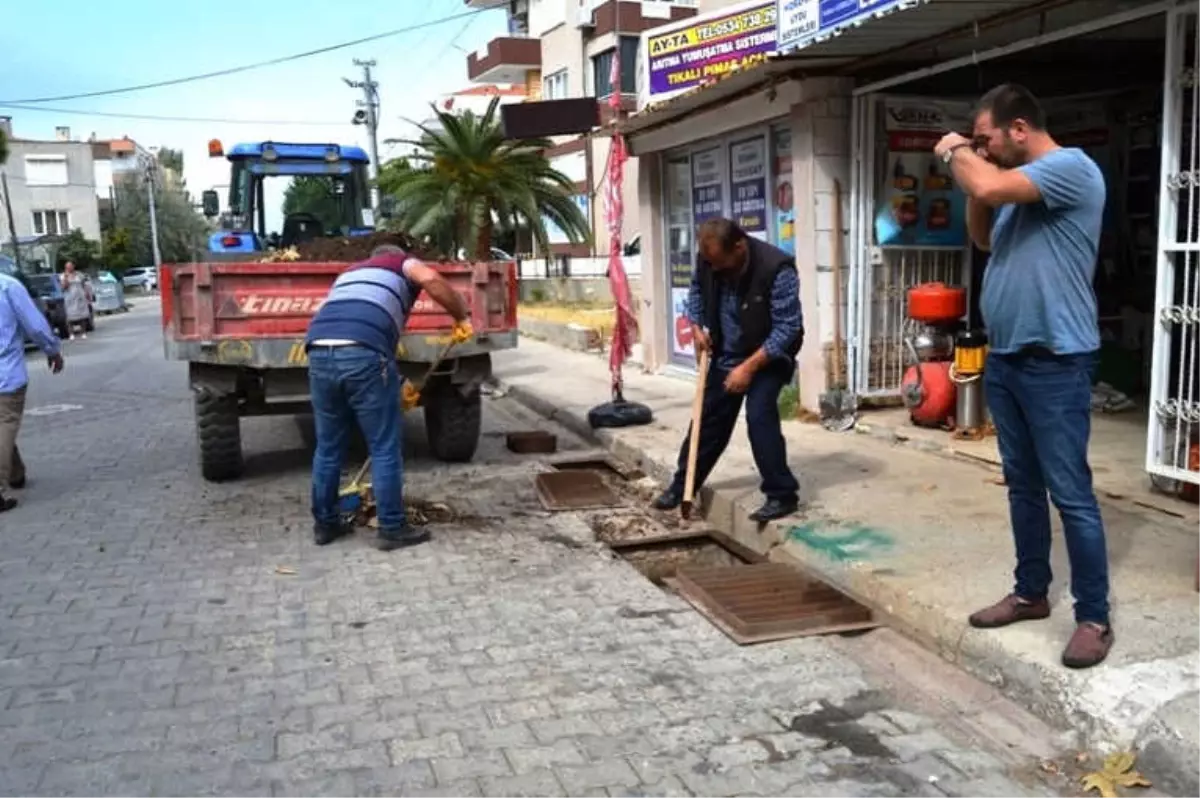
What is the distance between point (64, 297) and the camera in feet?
81.7

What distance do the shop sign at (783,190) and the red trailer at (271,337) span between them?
2659 millimetres

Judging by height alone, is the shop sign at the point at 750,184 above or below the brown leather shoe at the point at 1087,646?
above

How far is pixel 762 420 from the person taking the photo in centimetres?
573

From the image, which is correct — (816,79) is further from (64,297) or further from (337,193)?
(64,297)

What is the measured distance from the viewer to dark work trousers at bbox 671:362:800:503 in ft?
18.8

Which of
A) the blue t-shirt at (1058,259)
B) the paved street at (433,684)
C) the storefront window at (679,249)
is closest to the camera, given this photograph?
the paved street at (433,684)

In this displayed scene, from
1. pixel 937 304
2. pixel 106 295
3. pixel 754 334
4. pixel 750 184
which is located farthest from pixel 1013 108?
pixel 106 295

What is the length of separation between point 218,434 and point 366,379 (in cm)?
231

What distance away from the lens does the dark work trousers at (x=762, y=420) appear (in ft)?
18.8

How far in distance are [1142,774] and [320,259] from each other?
681 centimetres

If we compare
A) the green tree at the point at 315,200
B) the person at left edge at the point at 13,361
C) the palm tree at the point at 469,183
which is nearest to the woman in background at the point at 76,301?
the palm tree at the point at 469,183

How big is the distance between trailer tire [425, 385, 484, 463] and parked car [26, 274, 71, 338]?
18.0 meters

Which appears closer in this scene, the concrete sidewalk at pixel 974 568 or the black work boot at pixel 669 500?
the concrete sidewalk at pixel 974 568

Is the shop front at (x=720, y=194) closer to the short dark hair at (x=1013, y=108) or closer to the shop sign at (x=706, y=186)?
the shop sign at (x=706, y=186)
